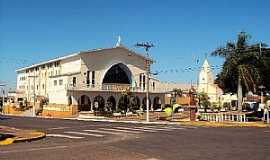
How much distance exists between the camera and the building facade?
63.8m

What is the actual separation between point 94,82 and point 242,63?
28766 millimetres

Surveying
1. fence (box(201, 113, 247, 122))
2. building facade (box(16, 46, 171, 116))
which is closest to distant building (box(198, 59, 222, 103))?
building facade (box(16, 46, 171, 116))

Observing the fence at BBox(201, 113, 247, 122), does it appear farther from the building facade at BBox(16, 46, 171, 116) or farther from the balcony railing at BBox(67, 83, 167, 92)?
the balcony railing at BBox(67, 83, 167, 92)

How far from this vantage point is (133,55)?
7175cm

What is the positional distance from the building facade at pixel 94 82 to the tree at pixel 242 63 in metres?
17.7

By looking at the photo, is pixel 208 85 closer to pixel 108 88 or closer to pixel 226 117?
pixel 108 88

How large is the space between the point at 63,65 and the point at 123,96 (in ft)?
41.6

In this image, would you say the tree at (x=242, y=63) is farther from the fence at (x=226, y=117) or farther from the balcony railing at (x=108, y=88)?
the balcony railing at (x=108, y=88)

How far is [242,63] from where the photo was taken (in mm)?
43281

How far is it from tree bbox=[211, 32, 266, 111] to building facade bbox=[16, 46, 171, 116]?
1766 cm

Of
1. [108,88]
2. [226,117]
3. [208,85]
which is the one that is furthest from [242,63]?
[208,85]

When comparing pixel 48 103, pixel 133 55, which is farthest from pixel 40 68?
pixel 133 55

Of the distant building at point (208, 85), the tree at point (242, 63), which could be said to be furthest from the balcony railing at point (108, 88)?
the distant building at point (208, 85)

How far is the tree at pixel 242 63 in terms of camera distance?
42500mm
